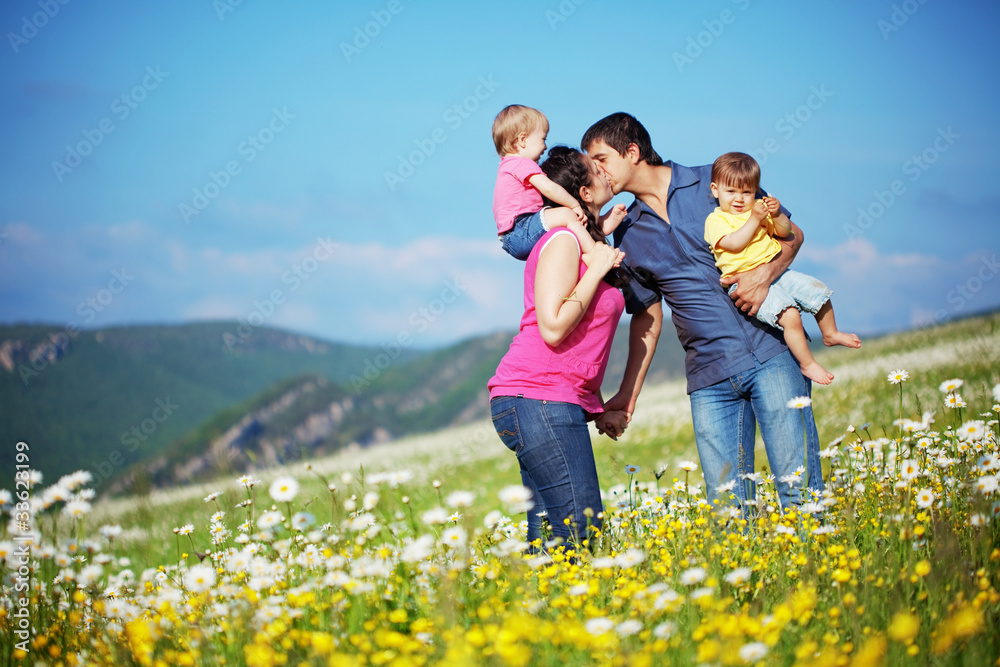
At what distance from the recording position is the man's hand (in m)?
4.30

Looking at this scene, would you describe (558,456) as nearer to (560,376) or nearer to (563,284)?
(560,376)

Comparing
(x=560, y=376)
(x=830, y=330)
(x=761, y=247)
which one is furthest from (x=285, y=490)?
(x=830, y=330)

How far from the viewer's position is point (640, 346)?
481 cm

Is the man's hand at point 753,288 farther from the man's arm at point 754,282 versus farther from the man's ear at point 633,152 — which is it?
the man's ear at point 633,152

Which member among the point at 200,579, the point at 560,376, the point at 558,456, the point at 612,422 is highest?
the point at 560,376

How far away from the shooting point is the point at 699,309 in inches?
181

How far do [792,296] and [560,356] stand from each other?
67.5 inches

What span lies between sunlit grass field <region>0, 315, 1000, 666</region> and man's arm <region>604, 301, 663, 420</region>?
76 cm

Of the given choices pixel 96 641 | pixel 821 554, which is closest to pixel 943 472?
pixel 821 554

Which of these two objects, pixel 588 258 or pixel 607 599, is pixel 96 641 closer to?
pixel 607 599

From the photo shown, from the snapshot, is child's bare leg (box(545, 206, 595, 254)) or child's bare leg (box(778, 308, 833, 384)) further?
child's bare leg (box(778, 308, 833, 384))

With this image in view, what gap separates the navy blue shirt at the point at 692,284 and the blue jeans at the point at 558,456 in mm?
1237

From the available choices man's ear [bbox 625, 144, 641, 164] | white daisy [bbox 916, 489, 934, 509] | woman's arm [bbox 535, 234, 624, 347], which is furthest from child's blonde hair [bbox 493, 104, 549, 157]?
white daisy [bbox 916, 489, 934, 509]

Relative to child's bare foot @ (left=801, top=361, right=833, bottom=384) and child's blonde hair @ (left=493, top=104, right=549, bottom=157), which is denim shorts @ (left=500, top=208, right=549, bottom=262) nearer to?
child's blonde hair @ (left=493, top=104, right=549, bottom=157)
